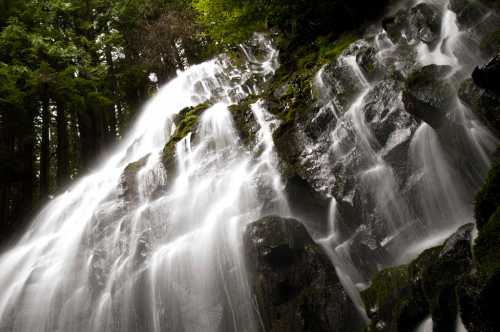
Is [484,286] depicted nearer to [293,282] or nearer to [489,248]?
[489,248]

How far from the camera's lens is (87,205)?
11.8 metres

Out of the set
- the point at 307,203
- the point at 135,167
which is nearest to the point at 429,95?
the point at 307,203

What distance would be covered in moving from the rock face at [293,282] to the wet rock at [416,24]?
17.5 ft

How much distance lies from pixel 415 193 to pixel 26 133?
54.1ft

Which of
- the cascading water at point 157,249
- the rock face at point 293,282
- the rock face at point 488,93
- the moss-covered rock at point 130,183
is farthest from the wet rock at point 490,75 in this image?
the moss-covered rock at point 130,183

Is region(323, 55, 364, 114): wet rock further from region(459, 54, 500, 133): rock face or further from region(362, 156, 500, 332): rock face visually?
region(362, 156, 500, 332): rock face

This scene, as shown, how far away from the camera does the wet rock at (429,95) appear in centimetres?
643

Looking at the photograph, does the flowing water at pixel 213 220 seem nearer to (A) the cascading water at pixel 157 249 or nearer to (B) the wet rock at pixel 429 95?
(A) the cascading water at pixel 157 249

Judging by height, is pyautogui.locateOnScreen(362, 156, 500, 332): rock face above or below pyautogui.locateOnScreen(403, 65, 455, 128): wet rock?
below

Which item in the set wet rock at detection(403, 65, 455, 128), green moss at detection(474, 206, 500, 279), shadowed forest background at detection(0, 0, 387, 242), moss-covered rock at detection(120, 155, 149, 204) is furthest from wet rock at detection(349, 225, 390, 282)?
shadowed forest background at detection(0, 0, 387, 242)

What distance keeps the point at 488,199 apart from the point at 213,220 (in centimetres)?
540

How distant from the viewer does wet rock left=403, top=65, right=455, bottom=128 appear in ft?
21.1

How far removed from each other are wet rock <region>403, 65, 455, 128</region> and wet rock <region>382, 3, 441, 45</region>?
2067 mm

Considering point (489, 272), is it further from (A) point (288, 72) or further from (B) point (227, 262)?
(A) point (288, 72)
